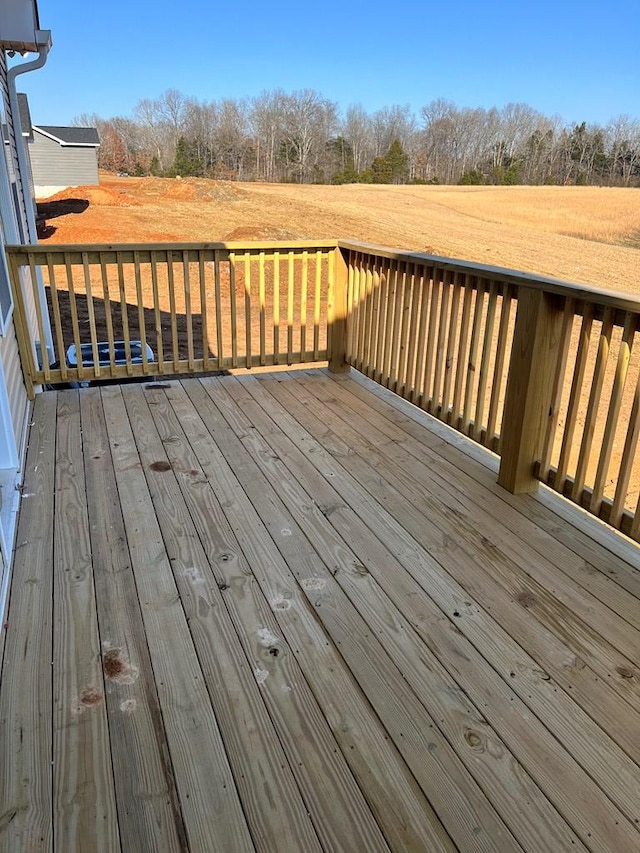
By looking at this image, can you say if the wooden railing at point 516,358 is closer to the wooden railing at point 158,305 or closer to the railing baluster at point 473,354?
the railing baluster at point 473,354

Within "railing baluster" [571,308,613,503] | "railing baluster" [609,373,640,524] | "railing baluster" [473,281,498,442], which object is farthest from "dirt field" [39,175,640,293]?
"railing baluster" [609,373,640,524]

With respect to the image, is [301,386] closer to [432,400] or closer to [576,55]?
[432,400]

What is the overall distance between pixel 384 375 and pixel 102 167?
141 ft

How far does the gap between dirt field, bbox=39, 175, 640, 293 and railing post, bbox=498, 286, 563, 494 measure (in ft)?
29.9

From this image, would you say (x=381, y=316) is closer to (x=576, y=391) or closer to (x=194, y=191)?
(x=576, y=391)

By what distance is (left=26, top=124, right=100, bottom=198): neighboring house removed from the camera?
71.4 ft

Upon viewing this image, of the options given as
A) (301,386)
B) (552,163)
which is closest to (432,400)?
(301,386)

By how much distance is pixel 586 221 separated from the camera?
2528cm

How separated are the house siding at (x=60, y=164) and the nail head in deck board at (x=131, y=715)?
23034 mm

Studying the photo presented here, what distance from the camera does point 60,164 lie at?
2266 cm

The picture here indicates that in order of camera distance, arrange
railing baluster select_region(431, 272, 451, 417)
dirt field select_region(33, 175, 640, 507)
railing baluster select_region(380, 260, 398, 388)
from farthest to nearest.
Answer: dirt field select_region(33, 175, 640, 507) < railing baluster select_region(380, 260, 398, 388) < railing baluster select_region(431, 272, 451, 417)

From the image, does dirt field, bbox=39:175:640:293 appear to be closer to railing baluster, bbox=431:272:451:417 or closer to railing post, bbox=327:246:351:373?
railing post, bbox=327:246:351:373

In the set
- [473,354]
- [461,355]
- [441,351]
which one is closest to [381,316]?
[441,351]

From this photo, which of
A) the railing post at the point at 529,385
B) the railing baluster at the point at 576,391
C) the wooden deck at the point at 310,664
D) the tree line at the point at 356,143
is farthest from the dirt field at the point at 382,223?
the tree line at the point at 356,143
